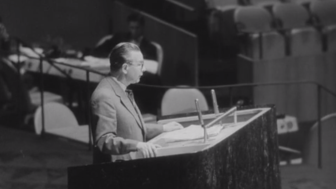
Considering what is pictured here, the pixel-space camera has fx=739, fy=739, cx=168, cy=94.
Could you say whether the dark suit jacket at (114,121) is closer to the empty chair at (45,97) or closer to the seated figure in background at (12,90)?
the seated figure in background at (12,90)

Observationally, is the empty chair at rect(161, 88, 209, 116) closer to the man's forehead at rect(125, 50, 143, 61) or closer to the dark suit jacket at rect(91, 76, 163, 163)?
the dark suit jacket at rect(91, 76, 163, 163)

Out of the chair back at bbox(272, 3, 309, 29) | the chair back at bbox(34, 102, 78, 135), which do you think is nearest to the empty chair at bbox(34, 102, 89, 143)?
the chair back at bbox(34, 102, 78, 135)

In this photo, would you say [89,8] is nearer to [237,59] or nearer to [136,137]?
[237,59]

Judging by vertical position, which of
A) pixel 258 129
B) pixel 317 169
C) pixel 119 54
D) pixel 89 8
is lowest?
pixel 317 169

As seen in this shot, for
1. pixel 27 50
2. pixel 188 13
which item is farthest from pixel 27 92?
pixel 188 13

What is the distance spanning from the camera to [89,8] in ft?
17.0

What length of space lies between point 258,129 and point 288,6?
3876 millimetres

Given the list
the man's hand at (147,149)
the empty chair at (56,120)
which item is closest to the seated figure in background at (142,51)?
the empty chair at (56,120)

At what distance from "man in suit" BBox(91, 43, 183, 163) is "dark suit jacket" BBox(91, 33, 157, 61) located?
256cm

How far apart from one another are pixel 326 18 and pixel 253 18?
2.61 feet

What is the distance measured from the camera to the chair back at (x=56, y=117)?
4.20 metres

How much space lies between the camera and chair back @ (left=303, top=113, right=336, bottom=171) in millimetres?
5441

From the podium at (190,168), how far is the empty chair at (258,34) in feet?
10.8

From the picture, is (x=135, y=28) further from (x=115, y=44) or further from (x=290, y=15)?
(x=290, y=15)
